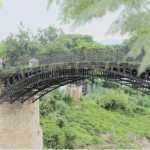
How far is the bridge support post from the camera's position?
29188mm

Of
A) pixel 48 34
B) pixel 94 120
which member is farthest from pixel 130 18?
pixel 48 34

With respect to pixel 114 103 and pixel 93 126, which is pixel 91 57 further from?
pixel 114 103

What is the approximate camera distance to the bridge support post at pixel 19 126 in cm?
2919

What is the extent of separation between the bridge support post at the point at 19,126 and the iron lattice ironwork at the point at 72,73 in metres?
0.67

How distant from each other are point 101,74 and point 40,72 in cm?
490

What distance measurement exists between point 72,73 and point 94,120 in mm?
21975

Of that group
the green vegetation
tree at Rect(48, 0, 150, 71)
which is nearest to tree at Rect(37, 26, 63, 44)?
the green vegetation

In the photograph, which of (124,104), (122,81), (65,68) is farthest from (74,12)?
(124,104)

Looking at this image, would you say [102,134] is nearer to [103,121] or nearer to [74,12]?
[103,121]

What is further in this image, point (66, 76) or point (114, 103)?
point (114, 103)

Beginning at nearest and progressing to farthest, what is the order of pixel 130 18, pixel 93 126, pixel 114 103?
pixel 130 18
pixel 93 126
pixel 114 103

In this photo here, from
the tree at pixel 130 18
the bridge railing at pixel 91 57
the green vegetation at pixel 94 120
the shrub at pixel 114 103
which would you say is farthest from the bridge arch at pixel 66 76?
the shrub at pixel 114 103

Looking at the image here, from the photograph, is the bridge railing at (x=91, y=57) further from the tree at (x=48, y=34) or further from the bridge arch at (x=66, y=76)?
the tree at (x=48, y=34)

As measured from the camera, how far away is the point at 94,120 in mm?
45125
